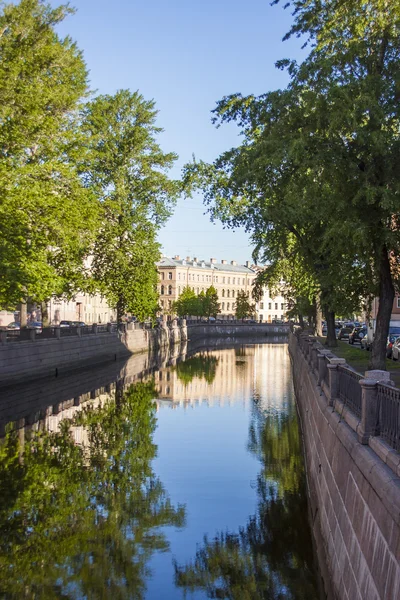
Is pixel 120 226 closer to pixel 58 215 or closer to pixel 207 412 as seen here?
pixel 58 215

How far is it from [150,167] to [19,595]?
167 ft

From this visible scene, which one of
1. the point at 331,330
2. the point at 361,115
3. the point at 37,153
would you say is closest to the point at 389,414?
the point at 361,115

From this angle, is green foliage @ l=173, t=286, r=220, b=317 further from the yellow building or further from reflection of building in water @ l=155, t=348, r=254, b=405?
reflection of building in water @ l=155, t=348, r=254, b=405

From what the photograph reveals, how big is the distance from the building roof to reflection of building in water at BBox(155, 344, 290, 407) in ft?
360

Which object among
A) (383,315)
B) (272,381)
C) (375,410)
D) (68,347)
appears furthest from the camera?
(68,347)

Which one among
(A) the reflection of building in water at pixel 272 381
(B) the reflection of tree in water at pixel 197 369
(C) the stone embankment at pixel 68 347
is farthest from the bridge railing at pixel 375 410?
(B) the reflection of tree in water at pixel 197 369

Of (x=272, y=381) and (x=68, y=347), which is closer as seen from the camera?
(x=272, y=381)

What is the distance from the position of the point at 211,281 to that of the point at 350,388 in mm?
168459

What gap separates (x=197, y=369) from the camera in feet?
188

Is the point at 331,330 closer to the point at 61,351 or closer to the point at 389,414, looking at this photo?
the point at 61,351

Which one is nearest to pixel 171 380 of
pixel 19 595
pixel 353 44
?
pixel 353 44

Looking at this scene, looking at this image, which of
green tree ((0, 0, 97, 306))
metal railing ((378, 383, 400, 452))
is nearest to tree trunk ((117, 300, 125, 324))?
green tree ((0, 0, 97, 306))

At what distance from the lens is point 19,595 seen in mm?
11727

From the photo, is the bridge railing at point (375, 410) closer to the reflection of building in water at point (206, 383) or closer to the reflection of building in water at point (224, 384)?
the reflection of building in water at point (224, 384)
